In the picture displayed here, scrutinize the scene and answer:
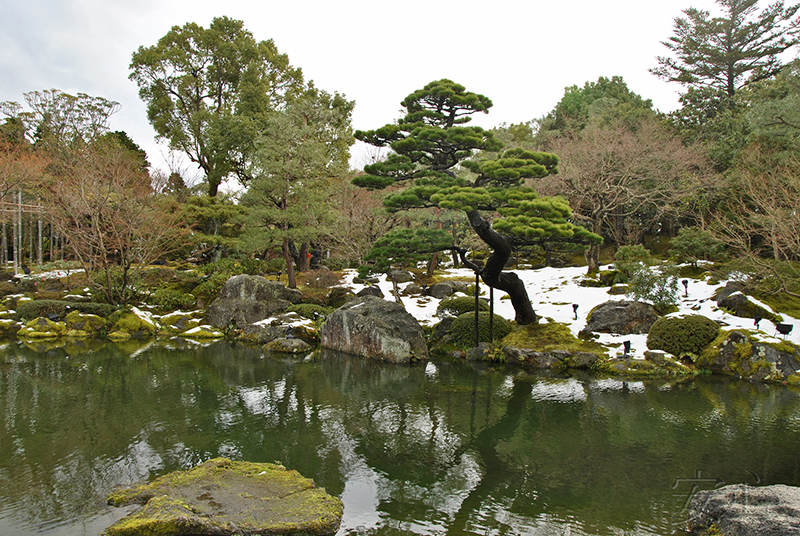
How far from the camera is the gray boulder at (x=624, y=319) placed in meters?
13.1

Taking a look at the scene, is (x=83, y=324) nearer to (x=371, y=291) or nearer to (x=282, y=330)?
(x=282, y=330)

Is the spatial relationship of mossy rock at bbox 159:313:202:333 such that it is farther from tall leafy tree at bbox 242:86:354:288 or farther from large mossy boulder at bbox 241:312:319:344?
tall leafy tree at bbox 242:86:354:288

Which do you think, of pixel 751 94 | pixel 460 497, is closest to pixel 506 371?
pixel 460 497

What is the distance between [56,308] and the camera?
56.1 ft

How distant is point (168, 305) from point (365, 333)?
30.8 feet

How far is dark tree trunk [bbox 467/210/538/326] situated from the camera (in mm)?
11742

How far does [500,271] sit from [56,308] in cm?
1625

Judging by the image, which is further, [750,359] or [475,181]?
[475,181]

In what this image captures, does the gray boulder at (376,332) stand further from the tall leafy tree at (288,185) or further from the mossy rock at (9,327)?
the mossy rock at (9,327)

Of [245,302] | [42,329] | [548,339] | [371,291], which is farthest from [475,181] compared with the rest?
[42,329]

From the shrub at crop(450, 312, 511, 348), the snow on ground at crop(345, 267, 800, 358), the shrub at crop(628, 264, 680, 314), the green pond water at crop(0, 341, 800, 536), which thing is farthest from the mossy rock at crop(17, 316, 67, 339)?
the shrub at crop(628, 264, 680, 314)

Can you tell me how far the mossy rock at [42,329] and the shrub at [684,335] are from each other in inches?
746

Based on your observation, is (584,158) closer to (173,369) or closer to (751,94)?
(751,94)

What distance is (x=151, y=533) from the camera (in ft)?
13.4
